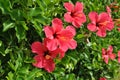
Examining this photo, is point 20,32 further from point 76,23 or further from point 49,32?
point 76,23

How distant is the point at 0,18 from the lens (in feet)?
9.25

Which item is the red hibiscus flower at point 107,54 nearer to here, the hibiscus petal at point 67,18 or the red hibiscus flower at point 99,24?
the red hibiscus flower at point 99,24

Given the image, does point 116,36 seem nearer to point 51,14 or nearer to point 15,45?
point 51,14

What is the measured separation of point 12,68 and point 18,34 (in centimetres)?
32

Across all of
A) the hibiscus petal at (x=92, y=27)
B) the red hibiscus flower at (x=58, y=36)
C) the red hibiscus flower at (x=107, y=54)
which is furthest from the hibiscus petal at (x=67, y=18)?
the red hibiscus flower at (x=107, y=54)

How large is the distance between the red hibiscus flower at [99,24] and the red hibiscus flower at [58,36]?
13.2 inches

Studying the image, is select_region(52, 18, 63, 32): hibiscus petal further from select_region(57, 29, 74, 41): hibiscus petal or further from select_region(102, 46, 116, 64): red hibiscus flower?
select_region(102, 46, 116, 64): red hibiscus flower

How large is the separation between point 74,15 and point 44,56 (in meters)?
0.48

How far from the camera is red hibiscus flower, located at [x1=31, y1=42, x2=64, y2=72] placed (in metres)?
2.99

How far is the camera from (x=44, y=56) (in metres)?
3.05

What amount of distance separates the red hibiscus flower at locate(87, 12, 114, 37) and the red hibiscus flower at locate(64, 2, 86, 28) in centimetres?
14

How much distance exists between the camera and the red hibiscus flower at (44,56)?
2.99 metres

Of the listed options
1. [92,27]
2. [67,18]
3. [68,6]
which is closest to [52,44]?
[67,18]

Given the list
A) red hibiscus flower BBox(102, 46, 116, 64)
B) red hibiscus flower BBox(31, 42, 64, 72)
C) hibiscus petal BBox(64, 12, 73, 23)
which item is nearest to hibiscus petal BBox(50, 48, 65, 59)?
red hibiscus flower BBox(31, 42, 64, 72)
